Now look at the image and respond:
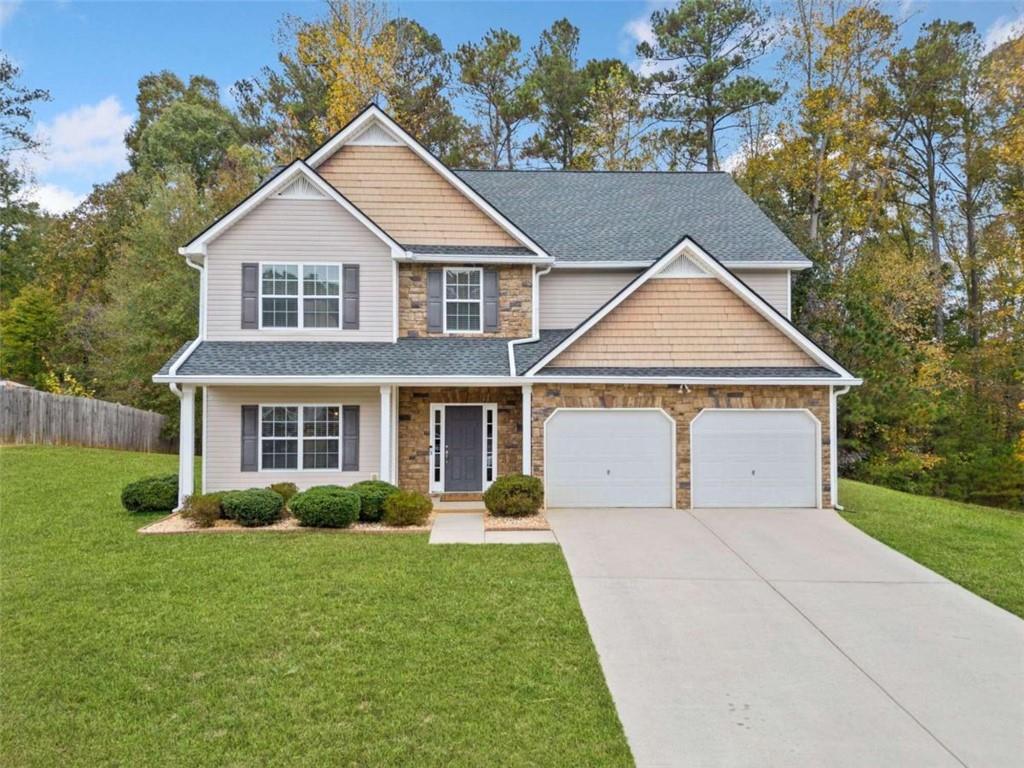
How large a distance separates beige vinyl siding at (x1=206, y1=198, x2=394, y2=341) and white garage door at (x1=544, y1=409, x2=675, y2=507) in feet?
18.0

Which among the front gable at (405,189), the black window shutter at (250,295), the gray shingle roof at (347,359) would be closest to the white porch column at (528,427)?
the gray shingle roof at (347,359)

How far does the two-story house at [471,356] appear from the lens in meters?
12.4

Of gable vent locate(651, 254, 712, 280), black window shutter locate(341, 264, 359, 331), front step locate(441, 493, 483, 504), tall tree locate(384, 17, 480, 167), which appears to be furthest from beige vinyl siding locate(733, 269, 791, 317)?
tall tree locate(384, 17, 480, 167)

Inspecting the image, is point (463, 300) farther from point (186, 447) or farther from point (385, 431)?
point (186, 447)

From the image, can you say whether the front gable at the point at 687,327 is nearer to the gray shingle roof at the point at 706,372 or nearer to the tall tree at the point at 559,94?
the gray shingle roof at the point at 706,372

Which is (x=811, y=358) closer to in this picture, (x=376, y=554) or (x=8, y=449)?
(x=376, y=554)

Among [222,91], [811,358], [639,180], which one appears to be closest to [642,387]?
[811,358]

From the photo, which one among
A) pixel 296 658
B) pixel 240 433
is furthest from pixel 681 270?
pixel 296 658

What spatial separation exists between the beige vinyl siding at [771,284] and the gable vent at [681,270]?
2.73m

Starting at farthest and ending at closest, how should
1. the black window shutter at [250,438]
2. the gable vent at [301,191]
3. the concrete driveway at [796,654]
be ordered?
the gable vent at [301,191], the black window shutter at [250,438], the concrete driveway at [796,654]

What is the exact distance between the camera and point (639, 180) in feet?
61.4

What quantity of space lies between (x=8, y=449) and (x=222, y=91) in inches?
1424

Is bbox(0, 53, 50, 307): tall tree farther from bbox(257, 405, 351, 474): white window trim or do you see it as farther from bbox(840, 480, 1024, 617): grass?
bbox(840, 480, 1024, 617): grass

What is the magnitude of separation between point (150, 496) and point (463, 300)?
7645 mm
